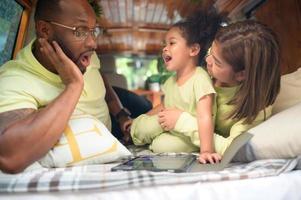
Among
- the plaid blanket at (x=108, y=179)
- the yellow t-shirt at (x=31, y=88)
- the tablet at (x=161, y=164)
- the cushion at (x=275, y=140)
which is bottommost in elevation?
the tablet at (x=161, y=164)

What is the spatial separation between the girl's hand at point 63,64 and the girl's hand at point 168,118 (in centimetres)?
37

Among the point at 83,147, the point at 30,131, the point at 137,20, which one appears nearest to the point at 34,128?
the point at 30,131

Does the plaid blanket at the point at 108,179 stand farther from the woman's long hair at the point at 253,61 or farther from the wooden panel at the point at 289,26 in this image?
the wooden panel at the point at 289,26

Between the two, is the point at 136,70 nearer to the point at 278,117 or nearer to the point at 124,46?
the point at 124,46

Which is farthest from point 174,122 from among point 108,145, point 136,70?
point 136,70

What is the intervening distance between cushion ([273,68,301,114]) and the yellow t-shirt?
2.39ft

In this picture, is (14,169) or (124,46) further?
(124,46)

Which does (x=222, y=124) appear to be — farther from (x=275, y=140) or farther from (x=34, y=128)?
(x=34, y=128)

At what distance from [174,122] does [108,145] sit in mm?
278

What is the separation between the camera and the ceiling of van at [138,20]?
1.71 m

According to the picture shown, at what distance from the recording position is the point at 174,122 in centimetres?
116

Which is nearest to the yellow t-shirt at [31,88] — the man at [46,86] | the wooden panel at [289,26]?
the man at [46,86]

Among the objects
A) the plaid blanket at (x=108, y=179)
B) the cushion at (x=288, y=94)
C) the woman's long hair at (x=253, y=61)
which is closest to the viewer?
the plaid blanket at (x=108, y=179)

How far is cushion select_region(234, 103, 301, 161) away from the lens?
881mm
